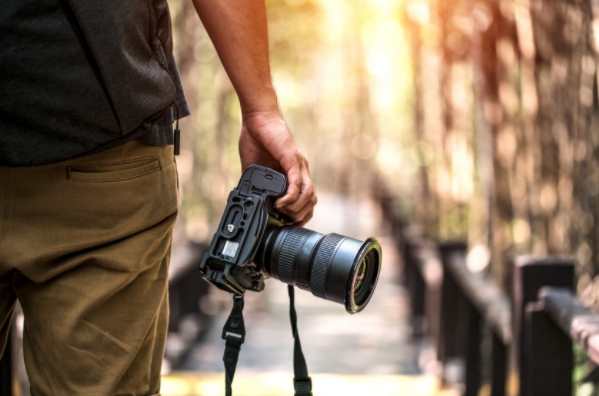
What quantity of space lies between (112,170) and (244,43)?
1.29 feet

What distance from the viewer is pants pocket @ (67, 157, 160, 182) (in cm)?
144

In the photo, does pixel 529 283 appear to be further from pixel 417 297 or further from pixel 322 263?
pixel 417 297

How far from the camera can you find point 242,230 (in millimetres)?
1659

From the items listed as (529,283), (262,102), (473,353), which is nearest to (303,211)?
(262,102)

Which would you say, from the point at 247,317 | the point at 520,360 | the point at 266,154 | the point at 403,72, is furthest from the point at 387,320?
the point at 403,72

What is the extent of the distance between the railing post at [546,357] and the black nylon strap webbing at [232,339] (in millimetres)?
1505

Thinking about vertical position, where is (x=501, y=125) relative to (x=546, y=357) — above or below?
above

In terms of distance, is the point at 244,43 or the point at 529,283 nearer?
the point at 244,43

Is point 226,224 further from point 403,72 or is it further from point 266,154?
point 403,72

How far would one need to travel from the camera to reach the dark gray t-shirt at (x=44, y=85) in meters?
1.34

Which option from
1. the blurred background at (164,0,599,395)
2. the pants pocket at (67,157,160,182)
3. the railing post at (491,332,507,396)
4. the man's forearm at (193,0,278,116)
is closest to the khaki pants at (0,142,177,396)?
the pants pocket at (67,157,160,182)

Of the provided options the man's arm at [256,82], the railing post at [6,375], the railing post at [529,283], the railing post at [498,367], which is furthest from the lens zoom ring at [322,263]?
the railing post at [498,367]

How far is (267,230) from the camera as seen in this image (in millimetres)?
1724

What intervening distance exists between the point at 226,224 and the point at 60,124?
43 cm
